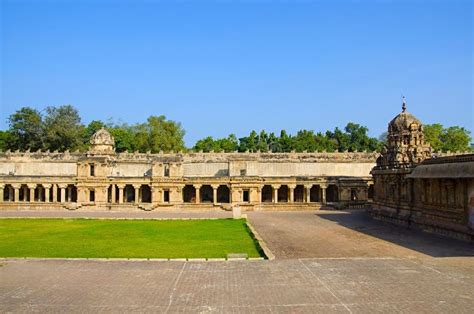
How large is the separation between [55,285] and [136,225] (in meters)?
18.3

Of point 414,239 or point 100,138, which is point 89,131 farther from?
point 414,239

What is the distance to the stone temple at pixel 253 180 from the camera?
29.2 m

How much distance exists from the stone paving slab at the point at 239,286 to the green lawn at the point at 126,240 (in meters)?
2.60

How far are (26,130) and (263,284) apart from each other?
7279cm

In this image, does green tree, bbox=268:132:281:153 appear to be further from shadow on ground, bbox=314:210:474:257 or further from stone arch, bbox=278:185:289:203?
shadow on ground, bbox=314:210:474:257

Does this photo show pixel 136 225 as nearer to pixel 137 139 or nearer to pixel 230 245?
pixel 230 245

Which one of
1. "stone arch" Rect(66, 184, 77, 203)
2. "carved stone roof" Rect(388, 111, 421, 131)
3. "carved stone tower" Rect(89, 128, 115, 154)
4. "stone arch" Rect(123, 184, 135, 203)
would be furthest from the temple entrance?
"carved stone roof" Rect(388, 111, 421, 131)

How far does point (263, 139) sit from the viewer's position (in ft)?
306

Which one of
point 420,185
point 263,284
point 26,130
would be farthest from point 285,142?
point 263,284

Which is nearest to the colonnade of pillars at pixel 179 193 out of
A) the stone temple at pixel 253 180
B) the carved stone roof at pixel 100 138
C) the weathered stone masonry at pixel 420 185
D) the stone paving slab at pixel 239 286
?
the stone temple at pixel 253 180

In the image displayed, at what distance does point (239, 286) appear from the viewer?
13.4 metres

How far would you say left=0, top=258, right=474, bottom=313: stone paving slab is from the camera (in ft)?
37.3

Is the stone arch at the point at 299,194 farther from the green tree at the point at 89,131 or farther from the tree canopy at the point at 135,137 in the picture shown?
the green tree at the point at 89,131

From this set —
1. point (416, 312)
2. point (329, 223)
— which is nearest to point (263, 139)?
point (329, 223)
